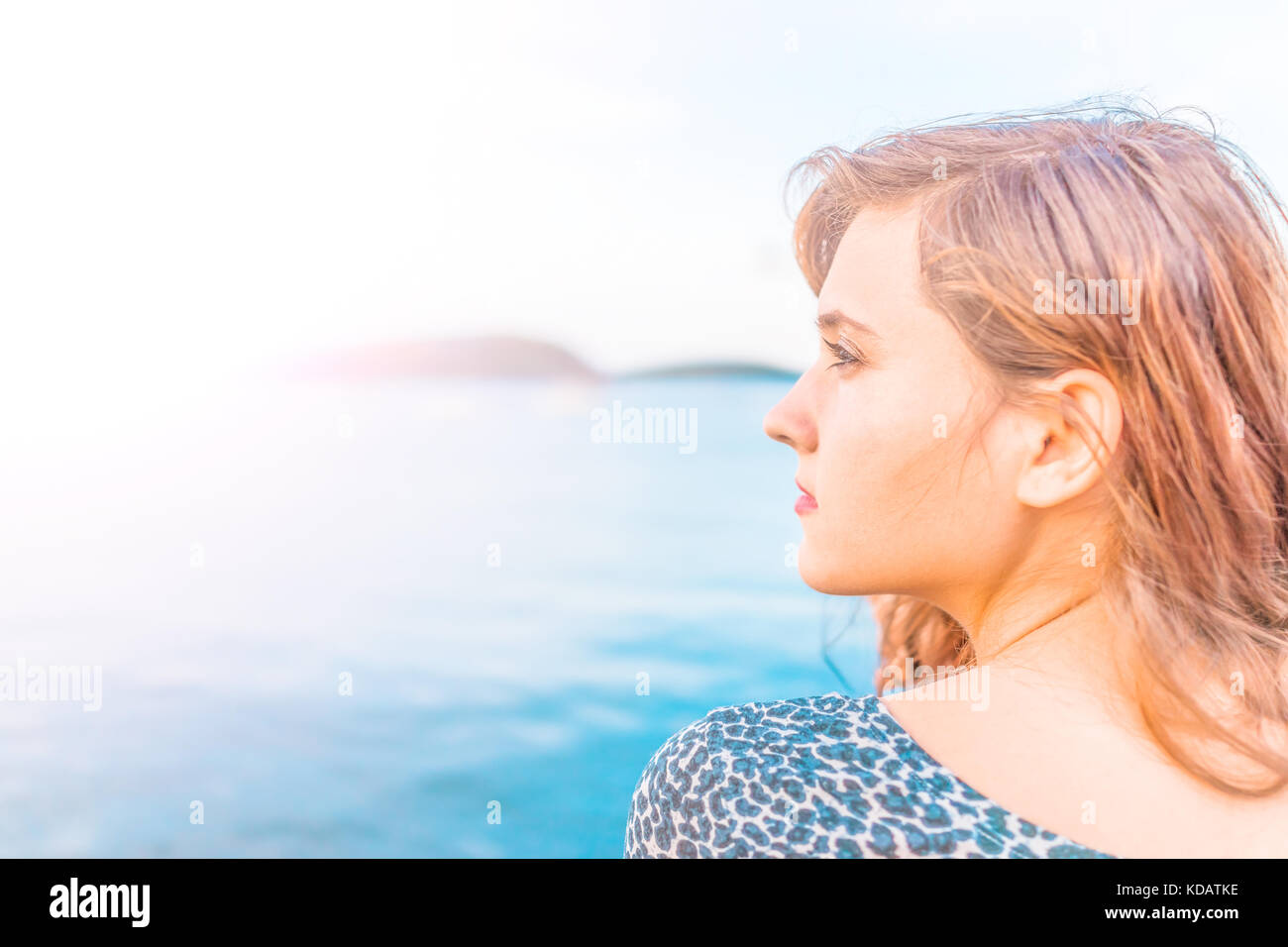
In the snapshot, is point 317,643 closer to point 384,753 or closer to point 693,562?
point 384,753

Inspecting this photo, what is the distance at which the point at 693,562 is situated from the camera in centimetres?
913

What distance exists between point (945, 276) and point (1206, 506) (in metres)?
0.32

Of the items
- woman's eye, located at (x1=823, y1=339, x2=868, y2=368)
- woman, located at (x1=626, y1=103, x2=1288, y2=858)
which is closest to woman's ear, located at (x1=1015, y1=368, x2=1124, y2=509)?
woman, located at (x1=626, y1=103, x2=1288, y2=858)

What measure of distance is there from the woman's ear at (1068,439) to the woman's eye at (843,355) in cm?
17

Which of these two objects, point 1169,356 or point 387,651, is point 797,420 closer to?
point 1169,356

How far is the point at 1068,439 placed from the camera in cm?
94

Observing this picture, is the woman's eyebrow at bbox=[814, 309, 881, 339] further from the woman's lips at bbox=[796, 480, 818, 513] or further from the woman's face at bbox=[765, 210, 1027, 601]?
the woman's lips at bbox=[796, 480, 818, 513]

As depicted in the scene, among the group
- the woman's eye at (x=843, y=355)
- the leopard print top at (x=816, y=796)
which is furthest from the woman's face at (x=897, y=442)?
the leopard print top at (x=816, y=796)

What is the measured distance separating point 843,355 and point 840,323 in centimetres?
3

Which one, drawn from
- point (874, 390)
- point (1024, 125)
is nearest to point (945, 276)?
point (874, 390)

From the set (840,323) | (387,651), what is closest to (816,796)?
(840,323)

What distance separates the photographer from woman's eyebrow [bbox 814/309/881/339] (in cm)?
101

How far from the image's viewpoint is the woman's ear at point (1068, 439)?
930mm

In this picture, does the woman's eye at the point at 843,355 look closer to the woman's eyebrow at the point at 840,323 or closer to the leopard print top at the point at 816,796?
the woman's eyebrow at the point at 840,323
